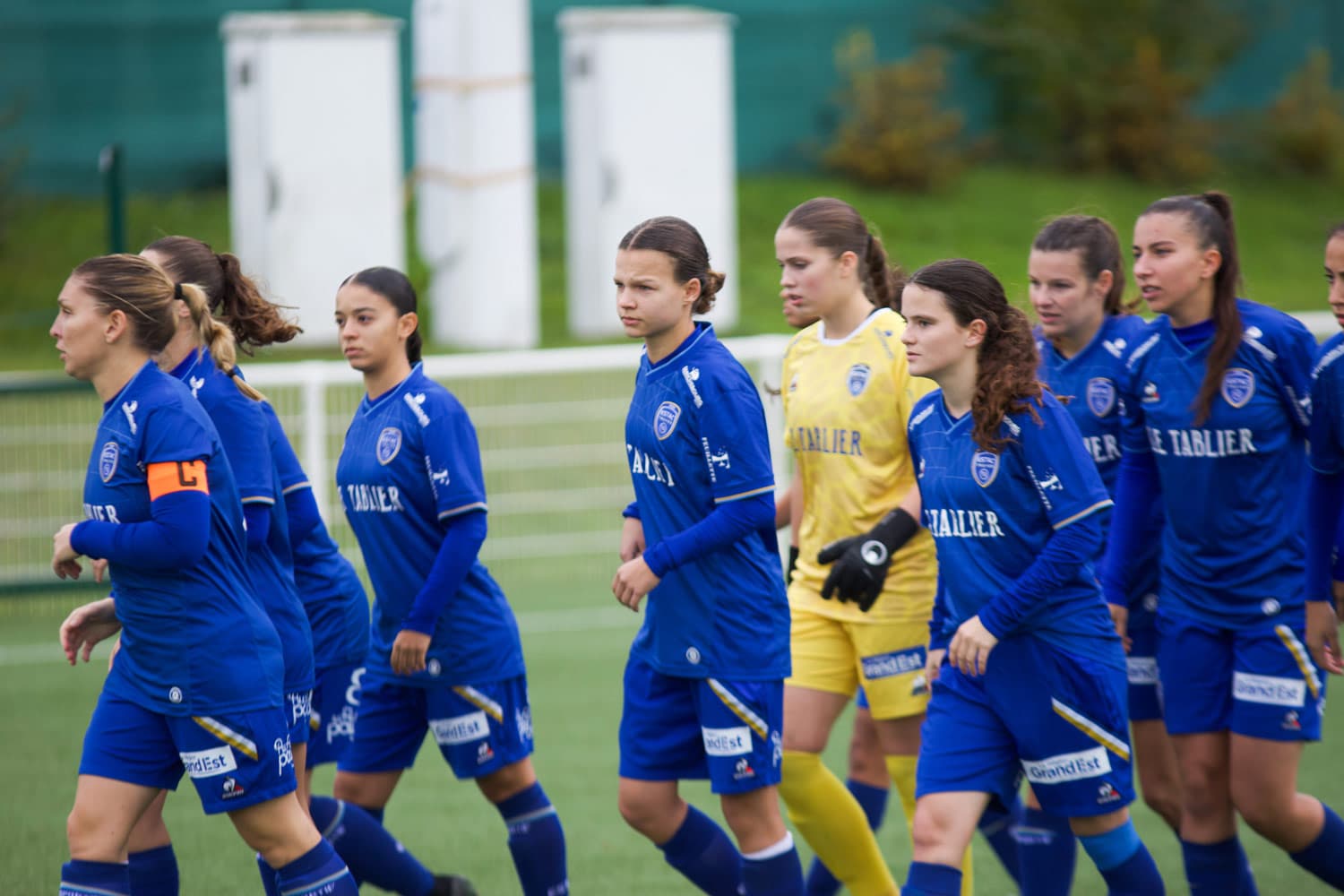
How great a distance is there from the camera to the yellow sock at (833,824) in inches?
172

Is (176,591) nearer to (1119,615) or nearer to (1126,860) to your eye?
(1126,860)

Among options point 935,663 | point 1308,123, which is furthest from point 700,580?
point 1308,123

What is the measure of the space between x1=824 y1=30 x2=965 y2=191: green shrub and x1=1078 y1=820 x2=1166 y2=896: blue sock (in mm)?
13642

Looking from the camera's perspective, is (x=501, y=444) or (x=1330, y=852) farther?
(x=501, y=444)

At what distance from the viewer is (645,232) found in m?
4.13

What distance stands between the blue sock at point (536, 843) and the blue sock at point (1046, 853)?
1251 mm

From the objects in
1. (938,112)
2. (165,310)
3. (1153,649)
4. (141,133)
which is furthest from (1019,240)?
(165,310)

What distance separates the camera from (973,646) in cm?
365

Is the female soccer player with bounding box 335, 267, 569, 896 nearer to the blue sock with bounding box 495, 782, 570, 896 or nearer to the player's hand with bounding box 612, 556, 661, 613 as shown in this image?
the blue sock with bounding box 495, 782, 570, 896

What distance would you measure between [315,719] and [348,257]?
9101 millimetres

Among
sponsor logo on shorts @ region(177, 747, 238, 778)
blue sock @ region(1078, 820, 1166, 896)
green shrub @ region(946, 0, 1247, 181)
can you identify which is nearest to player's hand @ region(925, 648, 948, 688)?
blue sock @ region(1078, 820, 1166, 896)

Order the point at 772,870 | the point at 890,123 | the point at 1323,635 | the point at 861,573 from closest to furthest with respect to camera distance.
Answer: the point at 772,870, the point at 1323,635, the point at 861,573, the point at 890,123

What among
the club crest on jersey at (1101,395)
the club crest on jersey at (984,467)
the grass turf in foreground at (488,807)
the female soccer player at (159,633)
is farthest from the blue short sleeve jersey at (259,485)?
the club crest on jersey at (1101,395)

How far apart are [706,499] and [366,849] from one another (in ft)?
4.47
